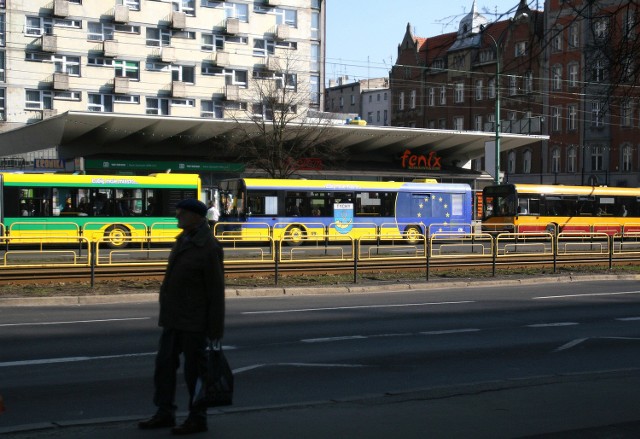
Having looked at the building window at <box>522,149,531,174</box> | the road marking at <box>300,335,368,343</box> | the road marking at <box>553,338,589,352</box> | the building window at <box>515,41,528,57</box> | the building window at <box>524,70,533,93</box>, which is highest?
the building window at <box>522,149,531,174</box>

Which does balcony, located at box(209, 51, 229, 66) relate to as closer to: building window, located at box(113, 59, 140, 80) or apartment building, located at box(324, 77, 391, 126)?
building window, located at box(113, 59, 140, 80)

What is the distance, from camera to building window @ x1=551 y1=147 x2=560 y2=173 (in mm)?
73562

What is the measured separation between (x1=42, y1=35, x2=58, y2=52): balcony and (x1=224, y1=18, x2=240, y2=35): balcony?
40.4 feet

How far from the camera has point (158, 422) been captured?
21.2ft

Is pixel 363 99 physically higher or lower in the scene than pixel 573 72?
higher

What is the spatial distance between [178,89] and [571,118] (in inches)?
1267

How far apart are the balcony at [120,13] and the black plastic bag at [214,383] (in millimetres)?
54553

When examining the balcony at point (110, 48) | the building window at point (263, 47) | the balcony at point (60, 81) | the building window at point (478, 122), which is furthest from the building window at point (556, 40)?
the building window at point (478, 122)

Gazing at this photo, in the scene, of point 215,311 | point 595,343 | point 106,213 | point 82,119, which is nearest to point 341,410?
point 215,311

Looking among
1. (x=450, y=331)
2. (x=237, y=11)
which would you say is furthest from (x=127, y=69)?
(x=450, y=331)

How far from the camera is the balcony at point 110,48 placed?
57094 mm

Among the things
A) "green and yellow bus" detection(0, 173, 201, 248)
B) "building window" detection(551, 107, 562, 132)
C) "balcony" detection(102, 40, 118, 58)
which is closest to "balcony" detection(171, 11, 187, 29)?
"balcony" detection(102, 40, 118, 58)

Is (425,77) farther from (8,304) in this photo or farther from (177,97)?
(177,97)

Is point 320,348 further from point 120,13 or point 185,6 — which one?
point 185,6
